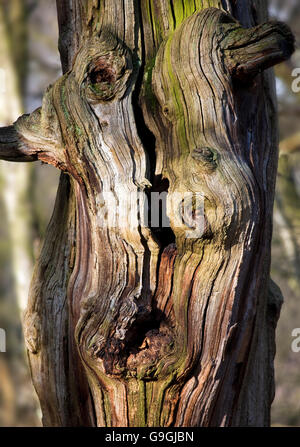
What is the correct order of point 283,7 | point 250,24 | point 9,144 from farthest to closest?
1. point 283,7
2. point 250,24
3. point 9,144

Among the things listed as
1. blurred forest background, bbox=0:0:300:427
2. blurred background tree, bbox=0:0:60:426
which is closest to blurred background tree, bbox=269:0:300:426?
blurred forest background, bbox=0:0:300:427

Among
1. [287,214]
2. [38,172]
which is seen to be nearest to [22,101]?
[38,172]

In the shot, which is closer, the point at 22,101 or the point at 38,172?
the point at 22,101

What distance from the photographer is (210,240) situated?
2.18 metres

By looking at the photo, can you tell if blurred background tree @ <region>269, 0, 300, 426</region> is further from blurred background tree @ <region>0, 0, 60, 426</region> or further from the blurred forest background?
blurred background tree @ <region>0, 0, 60, 426</region>

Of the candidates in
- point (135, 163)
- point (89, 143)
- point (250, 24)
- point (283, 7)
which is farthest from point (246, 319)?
point (283, 7)

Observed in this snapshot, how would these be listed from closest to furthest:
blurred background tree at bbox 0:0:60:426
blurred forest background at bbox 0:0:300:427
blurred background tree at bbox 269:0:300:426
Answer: blurred background tree at bbox 0:0:60:426 < blurred forest background at bbox 0:0:300:427 < blurred background tree at bbox 269:0:300:426

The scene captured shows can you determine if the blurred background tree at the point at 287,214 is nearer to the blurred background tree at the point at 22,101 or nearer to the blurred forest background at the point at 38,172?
the blurred forest background at the point at 38,172

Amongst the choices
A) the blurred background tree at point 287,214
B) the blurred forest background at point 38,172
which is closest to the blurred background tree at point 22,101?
the blurred forest background at point 38,172

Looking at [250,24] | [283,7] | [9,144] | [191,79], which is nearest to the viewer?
[191,79]

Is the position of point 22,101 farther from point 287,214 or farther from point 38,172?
point 287,214

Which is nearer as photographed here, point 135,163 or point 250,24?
point 135,163
